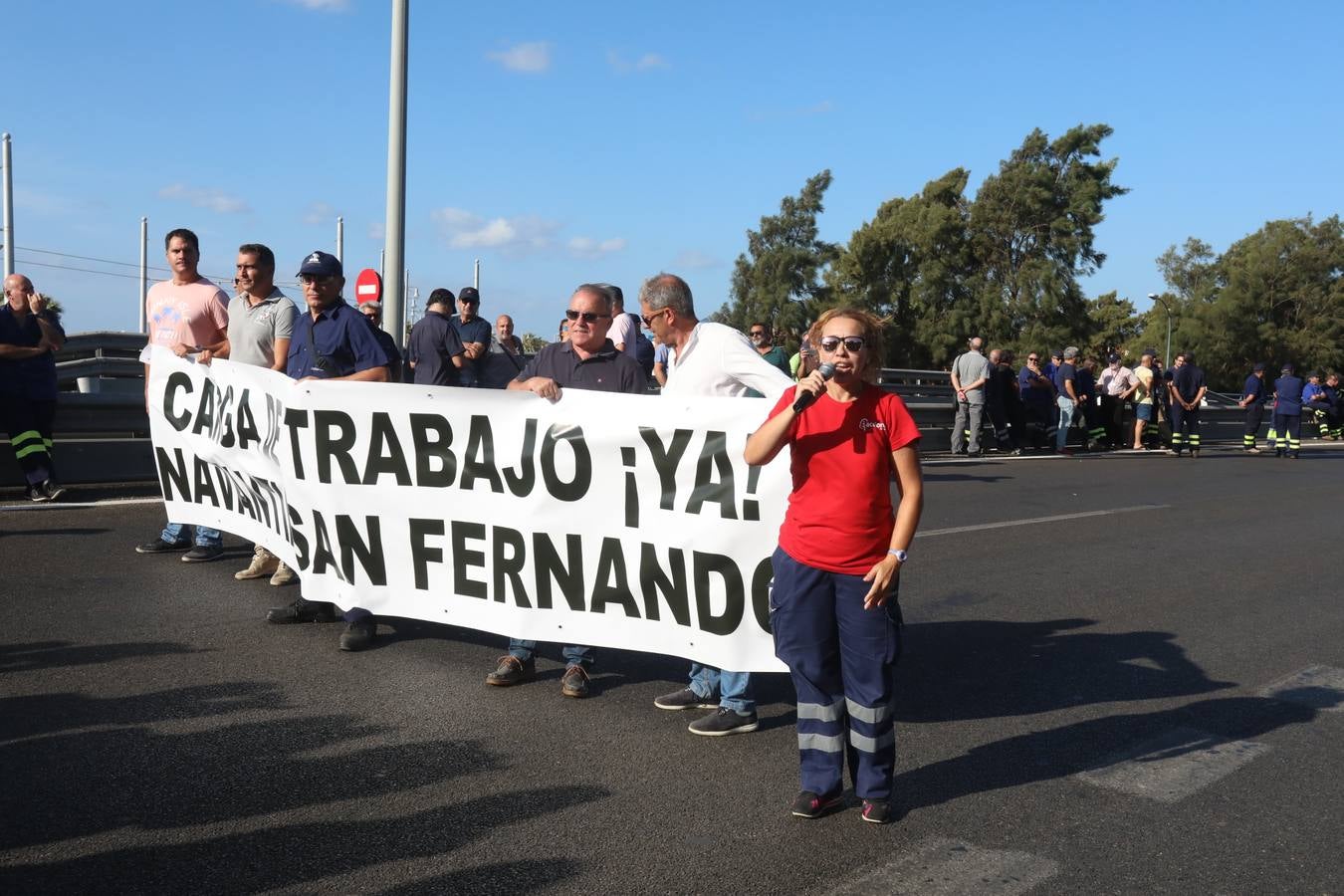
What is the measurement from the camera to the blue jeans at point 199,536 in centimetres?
768

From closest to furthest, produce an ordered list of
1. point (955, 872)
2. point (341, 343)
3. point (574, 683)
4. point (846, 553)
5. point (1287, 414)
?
point (955, 872)
point (846, 553)
point (574, 683)
point (341, 343)
point (1287, 414)

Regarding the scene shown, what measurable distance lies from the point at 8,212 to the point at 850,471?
162 feet

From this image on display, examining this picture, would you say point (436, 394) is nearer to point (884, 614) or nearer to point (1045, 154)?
point (884, 614)

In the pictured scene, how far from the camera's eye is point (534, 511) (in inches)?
209

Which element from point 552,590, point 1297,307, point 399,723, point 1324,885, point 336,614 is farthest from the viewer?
point 1297,307

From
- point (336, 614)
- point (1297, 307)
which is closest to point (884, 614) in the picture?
point (336, 614)

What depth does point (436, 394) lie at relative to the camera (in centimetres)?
558

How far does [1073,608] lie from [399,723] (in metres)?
4.40

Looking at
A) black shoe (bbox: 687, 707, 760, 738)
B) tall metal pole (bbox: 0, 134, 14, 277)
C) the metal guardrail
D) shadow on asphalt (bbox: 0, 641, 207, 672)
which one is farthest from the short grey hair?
tall metal pole (bbox: 0, 134, 14, 277)

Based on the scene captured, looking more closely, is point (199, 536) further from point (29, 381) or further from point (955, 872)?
point (955, 872)

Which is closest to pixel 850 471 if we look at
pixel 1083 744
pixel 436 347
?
pixel 1083 744

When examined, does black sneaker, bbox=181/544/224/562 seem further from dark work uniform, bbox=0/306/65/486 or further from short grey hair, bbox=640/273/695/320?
short grey hair, bbox=640/273/695/320

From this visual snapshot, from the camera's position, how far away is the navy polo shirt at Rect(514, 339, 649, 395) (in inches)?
210

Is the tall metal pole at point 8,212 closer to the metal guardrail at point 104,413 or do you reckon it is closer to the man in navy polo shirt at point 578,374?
the metal guardrail at point 104,413
